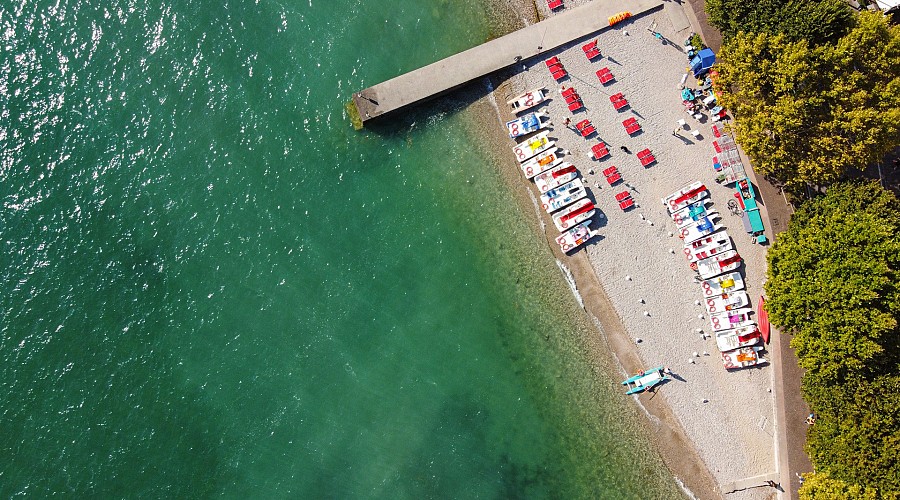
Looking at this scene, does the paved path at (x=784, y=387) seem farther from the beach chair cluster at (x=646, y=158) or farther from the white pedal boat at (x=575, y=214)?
the white pedal boat at (x=575, y=214)

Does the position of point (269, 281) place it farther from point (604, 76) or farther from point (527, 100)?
point (604, 76)

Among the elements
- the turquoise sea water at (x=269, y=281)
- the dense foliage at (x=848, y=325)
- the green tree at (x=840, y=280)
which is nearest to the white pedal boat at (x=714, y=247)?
the green tree at (x=840, y=280)

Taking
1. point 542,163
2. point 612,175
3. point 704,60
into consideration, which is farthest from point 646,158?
point 704,60

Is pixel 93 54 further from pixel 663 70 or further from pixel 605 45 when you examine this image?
pixel 663 70

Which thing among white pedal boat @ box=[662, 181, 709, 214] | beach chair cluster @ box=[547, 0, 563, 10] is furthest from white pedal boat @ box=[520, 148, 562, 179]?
beach chair cluster @ box=[547, 0, 563, 10]

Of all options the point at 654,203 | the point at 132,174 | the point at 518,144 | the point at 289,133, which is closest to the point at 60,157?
the point at 132,174

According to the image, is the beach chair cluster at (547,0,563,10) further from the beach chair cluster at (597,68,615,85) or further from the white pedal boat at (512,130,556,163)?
the white pedal boat at (512,130,556,163)

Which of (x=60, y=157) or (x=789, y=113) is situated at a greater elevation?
(x=60, y=157)
